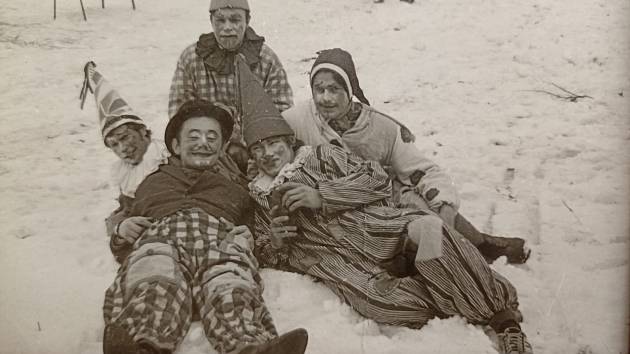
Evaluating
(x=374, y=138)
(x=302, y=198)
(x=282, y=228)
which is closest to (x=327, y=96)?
(x=374, y=138)

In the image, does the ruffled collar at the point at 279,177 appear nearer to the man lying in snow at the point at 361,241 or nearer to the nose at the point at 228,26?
the man lying in snow at the point at 361,241

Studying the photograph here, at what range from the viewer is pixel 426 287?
190 centimetres

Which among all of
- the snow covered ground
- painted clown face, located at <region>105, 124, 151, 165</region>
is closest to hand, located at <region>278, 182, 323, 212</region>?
the snow covered ground

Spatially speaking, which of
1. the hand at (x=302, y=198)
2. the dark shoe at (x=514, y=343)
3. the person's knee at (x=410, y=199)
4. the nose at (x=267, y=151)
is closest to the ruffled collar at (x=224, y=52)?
the nose at (x=267, y=151)

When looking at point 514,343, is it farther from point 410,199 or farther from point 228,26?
point 228,26

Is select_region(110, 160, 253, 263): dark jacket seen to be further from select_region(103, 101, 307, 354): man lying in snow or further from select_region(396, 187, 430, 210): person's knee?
select_region(396, 187, 430, 210): person's knee

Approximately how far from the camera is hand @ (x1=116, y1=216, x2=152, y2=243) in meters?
1.99

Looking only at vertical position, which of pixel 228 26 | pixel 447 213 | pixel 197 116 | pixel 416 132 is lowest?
pixel 447 213

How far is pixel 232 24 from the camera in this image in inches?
90.4

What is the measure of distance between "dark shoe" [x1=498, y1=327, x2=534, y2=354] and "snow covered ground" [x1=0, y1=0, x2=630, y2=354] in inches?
2.1

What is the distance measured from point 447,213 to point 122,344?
1.05 meters

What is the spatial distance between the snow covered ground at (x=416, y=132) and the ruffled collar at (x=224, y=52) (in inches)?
2.0

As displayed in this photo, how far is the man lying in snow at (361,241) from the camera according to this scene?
6.07 ft

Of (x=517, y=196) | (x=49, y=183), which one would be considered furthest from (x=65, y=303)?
(x=517, y=196)
